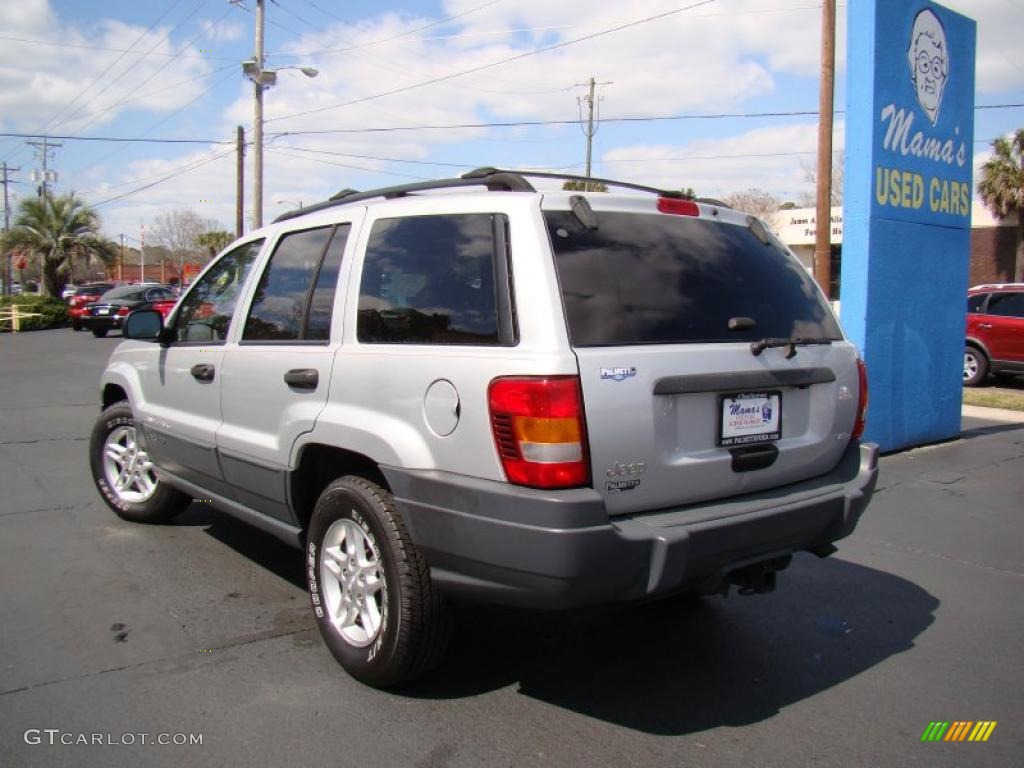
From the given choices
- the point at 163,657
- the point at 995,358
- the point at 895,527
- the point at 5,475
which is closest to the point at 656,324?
the point at 163,657

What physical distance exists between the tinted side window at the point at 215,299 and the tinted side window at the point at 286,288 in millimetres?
257

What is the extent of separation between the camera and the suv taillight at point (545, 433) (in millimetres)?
2742

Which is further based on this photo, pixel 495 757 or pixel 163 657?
A: pixel 163 657

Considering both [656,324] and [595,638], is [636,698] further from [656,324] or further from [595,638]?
[656,324]

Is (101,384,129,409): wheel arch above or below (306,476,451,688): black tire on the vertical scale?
above

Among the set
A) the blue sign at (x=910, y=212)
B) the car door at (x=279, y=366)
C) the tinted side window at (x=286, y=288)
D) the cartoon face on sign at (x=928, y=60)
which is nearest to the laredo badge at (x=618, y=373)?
the car door at (x=279, y=366)

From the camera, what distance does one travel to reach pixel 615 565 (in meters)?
2.76

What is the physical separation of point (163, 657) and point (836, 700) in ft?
9.07

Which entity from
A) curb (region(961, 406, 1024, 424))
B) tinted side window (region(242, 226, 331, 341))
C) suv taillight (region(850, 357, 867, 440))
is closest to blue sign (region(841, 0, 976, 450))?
curb (region(961, 406, 1024, 424))

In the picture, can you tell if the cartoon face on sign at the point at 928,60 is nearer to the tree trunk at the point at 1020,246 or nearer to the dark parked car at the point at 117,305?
the dark parked car at the point at 117,305

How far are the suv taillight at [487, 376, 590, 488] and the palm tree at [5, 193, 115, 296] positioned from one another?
39.5 metres

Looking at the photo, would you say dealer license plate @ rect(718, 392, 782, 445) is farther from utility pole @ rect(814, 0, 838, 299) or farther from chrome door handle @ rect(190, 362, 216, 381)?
utility pole @ rect(814, 0, 838, 299)

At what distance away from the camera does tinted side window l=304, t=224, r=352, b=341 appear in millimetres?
3685

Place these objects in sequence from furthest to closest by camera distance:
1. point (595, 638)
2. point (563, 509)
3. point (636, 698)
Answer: point (595, 638)
point (636, 698)
point (563, 509)
